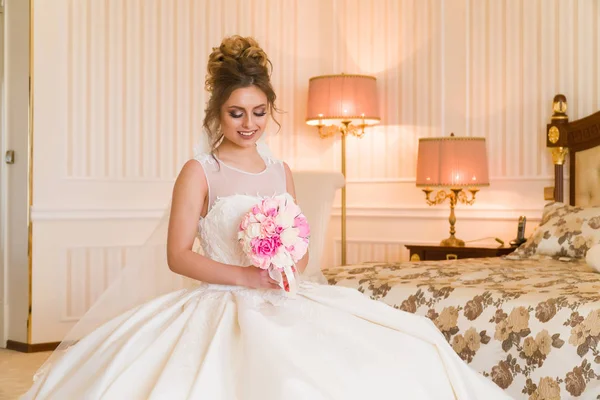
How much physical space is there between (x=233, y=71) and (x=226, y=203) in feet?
1.25

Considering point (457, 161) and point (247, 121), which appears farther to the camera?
point (457, 161)

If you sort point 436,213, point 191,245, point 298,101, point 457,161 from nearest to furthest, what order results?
point 191,245
point 457,161
point 436,213
point 298,101

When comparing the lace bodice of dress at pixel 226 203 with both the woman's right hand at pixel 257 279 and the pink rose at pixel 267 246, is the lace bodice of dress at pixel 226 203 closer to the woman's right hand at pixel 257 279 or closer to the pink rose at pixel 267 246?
the woman's right hand at pixel 257 279

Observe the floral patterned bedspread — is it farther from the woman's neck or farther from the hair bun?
the hair bun

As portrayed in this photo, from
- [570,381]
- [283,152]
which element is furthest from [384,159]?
[570,381]

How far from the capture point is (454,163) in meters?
4.88

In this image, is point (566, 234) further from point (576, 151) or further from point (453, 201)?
point (453, 201)

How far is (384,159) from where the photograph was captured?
5.90m

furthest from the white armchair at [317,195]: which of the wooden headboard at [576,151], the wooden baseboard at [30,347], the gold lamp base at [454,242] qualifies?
the wooden baseboard at [30,347]

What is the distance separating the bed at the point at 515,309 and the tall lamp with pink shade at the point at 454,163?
101cm

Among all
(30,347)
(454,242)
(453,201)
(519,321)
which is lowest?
(30,347)

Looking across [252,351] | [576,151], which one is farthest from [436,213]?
[252,351]

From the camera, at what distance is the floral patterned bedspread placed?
8.61ft

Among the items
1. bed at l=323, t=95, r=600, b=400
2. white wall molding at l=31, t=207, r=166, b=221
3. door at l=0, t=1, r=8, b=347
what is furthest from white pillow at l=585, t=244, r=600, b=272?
door at l=0, t=1, r=8, b=347
